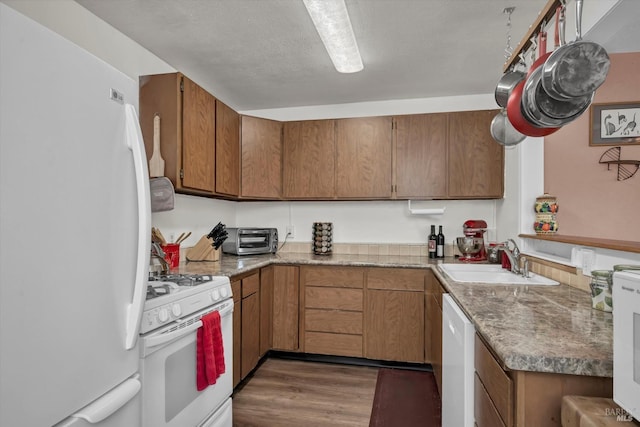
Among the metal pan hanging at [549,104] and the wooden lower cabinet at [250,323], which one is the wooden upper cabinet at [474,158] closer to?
the metal pan hanging at [549,104]

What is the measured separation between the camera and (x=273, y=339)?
2992 mm

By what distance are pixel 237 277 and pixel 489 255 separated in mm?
2028

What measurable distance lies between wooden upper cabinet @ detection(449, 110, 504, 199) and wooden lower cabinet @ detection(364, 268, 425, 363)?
3.00 feet

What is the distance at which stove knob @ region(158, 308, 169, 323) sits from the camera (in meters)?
1.35

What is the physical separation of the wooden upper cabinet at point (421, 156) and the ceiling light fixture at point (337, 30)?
0.89 metres

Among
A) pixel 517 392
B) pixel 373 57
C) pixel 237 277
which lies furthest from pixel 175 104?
pixel 517 392

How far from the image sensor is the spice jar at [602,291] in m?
1.27

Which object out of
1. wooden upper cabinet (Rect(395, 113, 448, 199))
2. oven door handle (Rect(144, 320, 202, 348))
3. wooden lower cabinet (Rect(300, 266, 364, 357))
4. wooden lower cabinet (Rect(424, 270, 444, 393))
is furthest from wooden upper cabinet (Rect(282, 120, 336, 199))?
oven door handle (Rect(144, 320, 202, 348))

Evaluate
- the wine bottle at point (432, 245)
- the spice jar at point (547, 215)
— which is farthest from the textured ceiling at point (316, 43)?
the wine bottle at point (432, 245)

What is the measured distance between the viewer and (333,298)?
2.91 meters

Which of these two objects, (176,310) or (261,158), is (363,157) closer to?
(261,158)

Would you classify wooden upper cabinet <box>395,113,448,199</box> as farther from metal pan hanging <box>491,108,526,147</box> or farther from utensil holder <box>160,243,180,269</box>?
utensil holder <box>160,243,180,269</box>

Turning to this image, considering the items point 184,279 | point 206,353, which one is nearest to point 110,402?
point 206,353

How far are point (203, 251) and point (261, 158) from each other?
1.04 metres
